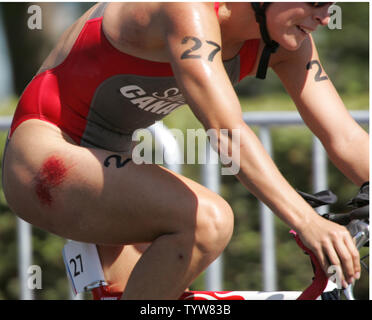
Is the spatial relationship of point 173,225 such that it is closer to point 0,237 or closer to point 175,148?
point 175,148

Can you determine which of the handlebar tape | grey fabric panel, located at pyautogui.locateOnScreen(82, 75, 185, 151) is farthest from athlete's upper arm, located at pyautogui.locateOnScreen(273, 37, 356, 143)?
the handlebar tape

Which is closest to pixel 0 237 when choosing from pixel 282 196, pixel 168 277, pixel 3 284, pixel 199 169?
pixel 3 284

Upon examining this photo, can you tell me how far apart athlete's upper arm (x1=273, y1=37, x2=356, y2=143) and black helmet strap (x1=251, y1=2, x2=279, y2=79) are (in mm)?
222

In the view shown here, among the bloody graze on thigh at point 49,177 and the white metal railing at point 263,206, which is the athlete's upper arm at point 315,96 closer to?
the bloody graze on thigh at point 49,177

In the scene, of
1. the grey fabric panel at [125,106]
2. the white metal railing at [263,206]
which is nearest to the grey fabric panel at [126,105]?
the grey fabric panel at [125,106]

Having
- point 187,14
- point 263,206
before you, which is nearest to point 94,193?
point 187,14

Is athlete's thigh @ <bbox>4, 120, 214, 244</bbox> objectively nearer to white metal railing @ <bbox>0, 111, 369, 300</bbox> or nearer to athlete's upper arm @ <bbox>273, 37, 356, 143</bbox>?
athlete's upper arm @ <bbox>273, 37, 356, 143</bbox>

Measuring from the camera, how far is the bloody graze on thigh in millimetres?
2826

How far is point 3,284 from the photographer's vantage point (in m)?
5.42

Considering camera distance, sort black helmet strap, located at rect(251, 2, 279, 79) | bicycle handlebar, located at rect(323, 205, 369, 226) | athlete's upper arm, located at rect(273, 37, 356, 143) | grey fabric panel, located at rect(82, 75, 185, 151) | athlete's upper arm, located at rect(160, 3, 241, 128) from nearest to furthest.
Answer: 1. athlete's upper arm, located at rect(160, 3, 241, 128)
2. bicycle handlebar, located at rect(323, 205, 369, 226)
3. black helmet strap, located at rect(251, 2, 279, 79)
4. grey fabric panel, located at rect(82, 75, 185, 151)
5. athlete's upper arm, located at rect(273, 37, 356, 143)

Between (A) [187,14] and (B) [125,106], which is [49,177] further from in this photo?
(A) [187,14]

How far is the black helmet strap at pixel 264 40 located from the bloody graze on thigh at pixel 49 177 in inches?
35.1

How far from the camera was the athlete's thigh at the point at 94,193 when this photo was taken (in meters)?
2.73

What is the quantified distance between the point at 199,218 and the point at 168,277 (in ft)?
0.83
